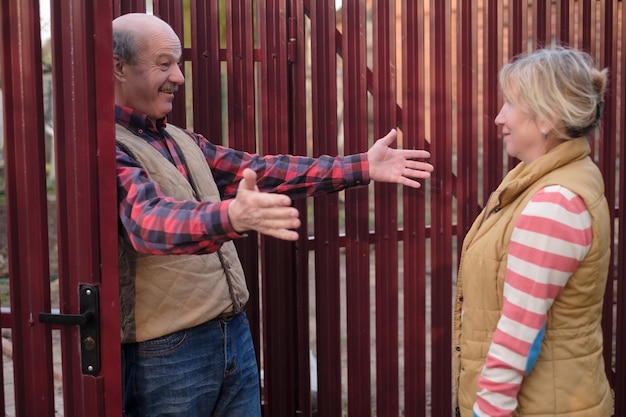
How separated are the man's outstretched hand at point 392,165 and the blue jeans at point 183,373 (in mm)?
806

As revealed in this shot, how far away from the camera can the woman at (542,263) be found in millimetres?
1982

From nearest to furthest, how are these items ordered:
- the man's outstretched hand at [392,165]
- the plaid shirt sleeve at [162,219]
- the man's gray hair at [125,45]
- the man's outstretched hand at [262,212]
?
the man's outstretched hand at [262,212], the plaid shirt sleeve at [162,219], the man's gray hair at [125,45], the man's outstretched hand at [392,165]

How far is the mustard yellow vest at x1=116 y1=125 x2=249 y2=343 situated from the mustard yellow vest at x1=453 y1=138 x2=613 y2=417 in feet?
2.62

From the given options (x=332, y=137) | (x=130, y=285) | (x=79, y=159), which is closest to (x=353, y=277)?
(x=332, y=137)

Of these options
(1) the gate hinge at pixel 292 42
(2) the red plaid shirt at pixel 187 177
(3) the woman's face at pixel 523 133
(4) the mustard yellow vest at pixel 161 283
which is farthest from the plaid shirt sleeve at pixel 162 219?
(1) the gate hinge at pixel 292 42

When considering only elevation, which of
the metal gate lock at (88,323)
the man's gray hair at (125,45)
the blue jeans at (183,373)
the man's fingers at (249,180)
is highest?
the man's gray hair at (125,45)

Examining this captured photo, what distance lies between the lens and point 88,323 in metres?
1.99

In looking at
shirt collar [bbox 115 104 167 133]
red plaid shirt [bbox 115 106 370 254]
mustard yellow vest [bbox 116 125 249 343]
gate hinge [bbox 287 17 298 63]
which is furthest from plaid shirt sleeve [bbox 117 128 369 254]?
gate hinge [bbox 287 17 298 63]

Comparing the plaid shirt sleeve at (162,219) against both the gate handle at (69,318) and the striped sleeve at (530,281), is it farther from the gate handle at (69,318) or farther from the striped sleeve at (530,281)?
the striped sleeve at (530,281)

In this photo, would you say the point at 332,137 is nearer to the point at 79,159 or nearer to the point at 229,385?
the point at 229,385

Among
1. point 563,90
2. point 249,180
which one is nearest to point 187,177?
point 249,180

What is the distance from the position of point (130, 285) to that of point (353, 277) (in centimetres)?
129

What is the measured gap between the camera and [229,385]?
244 centimetres

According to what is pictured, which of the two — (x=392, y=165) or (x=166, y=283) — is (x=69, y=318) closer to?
(x=166, y=283)
